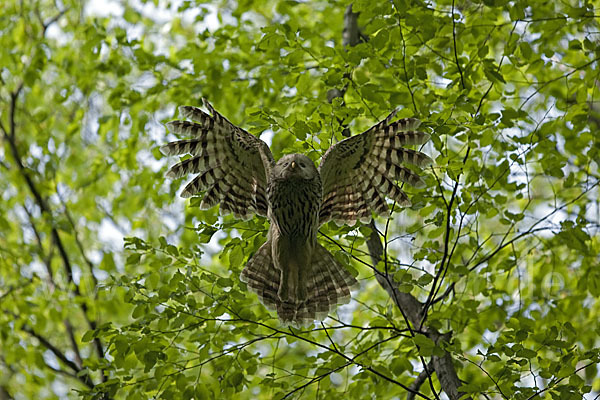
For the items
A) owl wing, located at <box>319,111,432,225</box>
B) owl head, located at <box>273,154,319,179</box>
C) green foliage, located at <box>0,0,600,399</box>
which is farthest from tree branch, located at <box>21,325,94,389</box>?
owl head, located at <box>273,154,319,179</box>

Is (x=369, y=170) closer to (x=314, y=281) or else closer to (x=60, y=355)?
(x=314, y=281)

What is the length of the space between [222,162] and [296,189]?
52 centimetres

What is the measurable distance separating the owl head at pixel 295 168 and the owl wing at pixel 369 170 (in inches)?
6.8

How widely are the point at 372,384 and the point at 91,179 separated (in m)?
4.02

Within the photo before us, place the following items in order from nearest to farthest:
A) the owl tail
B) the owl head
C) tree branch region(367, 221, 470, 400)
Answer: the owl head < the owl tail < tree branch region(367, 221, 470, 400)

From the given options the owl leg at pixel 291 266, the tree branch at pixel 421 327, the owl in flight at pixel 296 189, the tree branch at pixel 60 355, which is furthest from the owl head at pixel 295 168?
the tree branch at pixel 60 355

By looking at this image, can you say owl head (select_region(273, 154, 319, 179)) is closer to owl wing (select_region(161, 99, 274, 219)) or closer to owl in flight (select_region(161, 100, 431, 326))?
owl in flight (select_region(161, 100, 431, 326))

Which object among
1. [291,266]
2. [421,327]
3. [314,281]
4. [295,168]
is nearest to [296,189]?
[295,168]

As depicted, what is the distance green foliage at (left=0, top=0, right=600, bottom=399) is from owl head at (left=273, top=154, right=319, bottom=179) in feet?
1.29

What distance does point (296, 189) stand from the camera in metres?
3.24

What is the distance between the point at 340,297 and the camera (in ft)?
12.0

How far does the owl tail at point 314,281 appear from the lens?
366 cm

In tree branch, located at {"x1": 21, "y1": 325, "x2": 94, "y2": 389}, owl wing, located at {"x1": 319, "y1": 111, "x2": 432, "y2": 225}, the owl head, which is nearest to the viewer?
the owl head

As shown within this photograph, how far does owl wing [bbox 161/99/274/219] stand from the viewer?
338 cm
